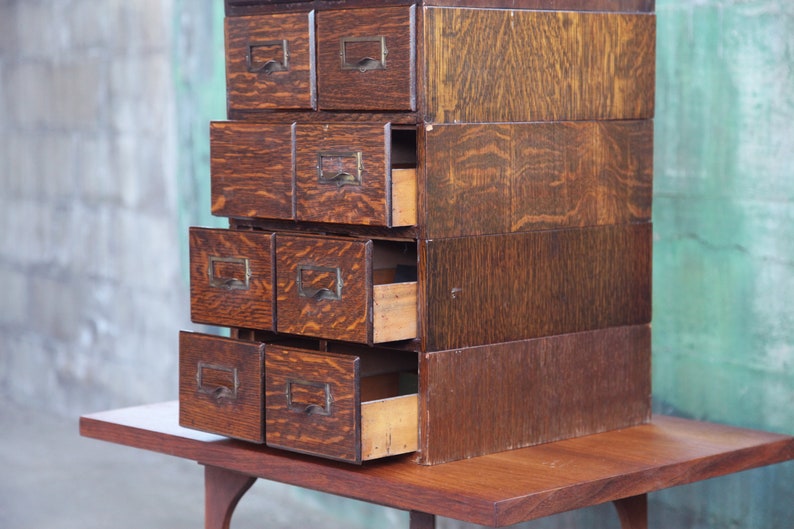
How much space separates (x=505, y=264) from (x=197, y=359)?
0.59 meters

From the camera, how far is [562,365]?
7.84 ft

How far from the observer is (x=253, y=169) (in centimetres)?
237

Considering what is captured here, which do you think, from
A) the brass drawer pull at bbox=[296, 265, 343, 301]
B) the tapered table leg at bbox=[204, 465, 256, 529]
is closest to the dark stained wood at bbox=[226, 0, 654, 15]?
the brass drawer pull at bbox=[296, 265, 343, 301]

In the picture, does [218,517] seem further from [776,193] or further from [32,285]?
[32,285]

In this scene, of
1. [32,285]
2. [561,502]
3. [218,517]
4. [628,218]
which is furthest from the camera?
[32,285]

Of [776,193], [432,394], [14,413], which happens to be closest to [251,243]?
[432,394]

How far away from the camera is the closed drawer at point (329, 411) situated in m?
2.15

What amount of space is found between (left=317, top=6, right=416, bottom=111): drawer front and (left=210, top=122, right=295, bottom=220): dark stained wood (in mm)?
108

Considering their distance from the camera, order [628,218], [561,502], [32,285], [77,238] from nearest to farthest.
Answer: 1. [561,502]
2. [628,218]
3. [77,238]
4. [32,285]

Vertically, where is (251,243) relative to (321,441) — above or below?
above

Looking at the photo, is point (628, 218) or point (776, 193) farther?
point (776, 193)

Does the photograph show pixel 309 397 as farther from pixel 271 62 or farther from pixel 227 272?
pixel 271 62

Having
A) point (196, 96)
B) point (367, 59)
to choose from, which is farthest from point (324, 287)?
point (196, 96)

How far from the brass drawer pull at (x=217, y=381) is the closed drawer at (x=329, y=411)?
8 centimetres
